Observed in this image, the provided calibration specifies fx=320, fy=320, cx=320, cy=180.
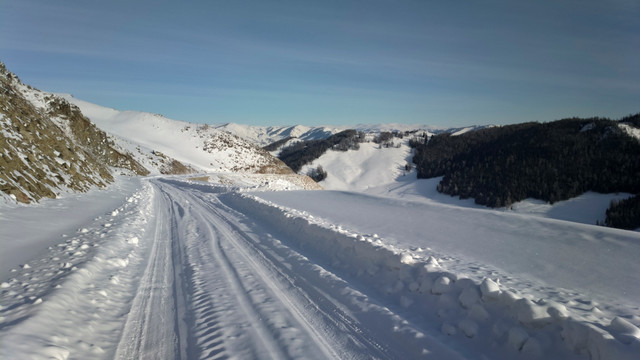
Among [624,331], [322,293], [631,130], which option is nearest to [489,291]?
[624,331]

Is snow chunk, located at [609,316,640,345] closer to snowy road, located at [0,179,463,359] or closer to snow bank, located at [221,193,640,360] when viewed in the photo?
snow bank, located at [221,193,640,360]

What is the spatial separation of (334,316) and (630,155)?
42.6 m

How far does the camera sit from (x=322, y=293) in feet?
18.4

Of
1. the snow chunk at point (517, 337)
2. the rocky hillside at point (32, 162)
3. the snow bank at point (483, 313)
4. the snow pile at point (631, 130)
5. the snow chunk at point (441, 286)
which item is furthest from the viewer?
the snow pile at point (631, 130)

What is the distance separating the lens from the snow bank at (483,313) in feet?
11.1

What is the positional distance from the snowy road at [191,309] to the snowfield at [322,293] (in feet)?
0.08

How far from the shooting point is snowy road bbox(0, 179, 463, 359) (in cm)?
379

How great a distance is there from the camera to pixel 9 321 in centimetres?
378

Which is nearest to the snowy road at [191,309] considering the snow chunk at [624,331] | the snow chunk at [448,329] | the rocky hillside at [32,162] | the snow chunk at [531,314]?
the snow chunk at [448,329]

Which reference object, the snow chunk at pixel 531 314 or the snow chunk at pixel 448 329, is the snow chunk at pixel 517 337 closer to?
the snow chunk at pixel 531 314

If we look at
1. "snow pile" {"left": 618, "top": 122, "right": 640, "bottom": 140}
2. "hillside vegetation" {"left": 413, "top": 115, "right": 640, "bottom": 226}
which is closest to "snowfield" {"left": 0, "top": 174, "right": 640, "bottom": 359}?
"hillside vegetation" {"left": 413, "top": 115, "right": 640, "bottom": 226}

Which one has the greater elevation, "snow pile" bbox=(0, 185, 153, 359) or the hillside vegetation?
the hillside vegetation

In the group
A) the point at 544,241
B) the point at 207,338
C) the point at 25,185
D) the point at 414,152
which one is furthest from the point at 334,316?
the point at 414,152

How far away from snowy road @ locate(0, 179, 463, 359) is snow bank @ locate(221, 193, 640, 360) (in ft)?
1.41
